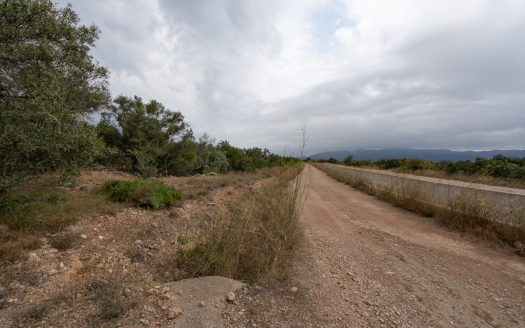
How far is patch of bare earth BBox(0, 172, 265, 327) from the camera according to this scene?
100 inches

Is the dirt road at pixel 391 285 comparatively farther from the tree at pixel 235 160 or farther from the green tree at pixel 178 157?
the tree at pixel 235 160

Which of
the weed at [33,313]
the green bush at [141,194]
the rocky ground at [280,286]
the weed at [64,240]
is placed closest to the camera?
the weed at [33,313]

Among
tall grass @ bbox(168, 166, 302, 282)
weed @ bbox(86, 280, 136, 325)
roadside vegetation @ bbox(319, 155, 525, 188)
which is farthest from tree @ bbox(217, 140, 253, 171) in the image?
weed @ bbox(86, 280, 136, 325)

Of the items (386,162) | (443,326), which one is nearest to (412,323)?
(443,326)

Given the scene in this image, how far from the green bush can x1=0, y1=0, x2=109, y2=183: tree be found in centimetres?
186

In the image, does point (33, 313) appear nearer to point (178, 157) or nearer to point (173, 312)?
point (173, 312)

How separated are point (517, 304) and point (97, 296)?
488 cm

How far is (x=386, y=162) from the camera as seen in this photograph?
142ft

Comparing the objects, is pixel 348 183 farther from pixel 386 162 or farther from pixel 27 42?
pixel 386 162

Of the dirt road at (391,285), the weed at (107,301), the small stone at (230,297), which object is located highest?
the weed at (107,301)

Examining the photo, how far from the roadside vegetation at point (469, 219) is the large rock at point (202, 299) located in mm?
5398

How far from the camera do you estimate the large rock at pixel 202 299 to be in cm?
266

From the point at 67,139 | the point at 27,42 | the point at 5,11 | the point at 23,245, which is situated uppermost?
the point at 5,11

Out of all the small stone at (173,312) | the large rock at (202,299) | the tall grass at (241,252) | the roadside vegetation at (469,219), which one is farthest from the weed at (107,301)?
A: the roadside vegetation at (469,219)
